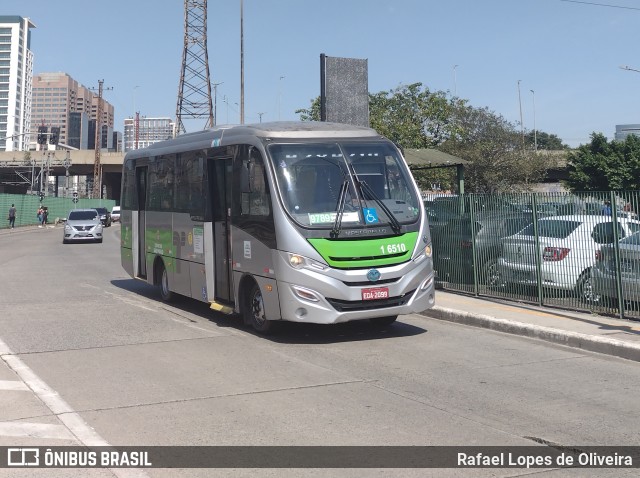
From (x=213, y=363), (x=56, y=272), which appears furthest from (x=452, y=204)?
(x=56, y=272)

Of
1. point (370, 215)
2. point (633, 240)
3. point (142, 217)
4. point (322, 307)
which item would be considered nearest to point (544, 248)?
point (633, 240)

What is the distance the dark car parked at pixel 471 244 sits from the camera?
46.6 feet

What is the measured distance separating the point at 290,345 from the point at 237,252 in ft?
6.23

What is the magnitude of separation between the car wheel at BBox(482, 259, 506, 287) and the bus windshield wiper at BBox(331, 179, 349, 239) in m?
5.30

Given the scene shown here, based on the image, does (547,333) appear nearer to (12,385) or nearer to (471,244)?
(471,244)

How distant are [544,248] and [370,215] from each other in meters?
4.40

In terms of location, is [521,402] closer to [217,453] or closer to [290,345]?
[217,453]

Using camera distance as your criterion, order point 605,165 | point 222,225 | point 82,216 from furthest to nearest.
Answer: point 605,165 < point 82,216 < point 222,225

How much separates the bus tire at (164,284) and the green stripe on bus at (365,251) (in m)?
5.71

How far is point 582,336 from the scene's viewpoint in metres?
10.3

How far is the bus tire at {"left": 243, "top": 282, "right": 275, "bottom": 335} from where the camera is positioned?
10844mm

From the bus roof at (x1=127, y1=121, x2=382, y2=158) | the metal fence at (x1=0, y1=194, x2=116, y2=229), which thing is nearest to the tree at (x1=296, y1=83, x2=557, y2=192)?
the metal fence at (x1=0, y1=194, x2=116, y2=229)

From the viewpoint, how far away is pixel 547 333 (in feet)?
35.4

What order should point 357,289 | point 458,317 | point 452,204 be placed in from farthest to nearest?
point 452,204 < point 458,317 < point 357,289
